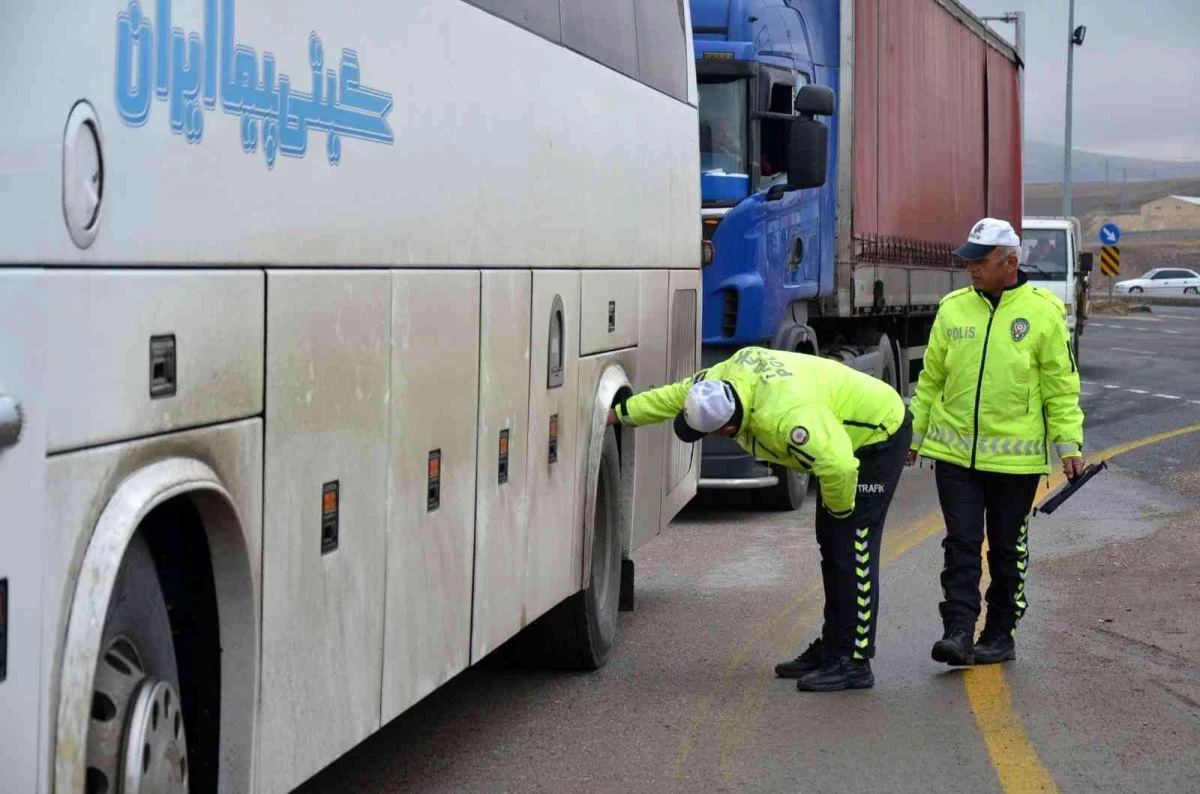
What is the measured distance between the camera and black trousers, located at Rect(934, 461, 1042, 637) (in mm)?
8883

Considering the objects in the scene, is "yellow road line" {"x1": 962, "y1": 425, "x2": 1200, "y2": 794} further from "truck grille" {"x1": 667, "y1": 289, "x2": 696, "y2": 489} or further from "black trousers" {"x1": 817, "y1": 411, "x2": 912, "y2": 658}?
"truck grille" {"x1": 667, "y1": 289, "x2": 696, "y2": 489}

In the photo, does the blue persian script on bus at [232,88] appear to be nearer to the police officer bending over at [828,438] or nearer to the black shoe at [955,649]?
the police officer bending over at [828,438]

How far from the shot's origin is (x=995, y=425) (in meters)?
8.85

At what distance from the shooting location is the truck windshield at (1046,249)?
107ft

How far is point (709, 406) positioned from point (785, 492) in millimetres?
7513

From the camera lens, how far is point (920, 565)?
11969mm

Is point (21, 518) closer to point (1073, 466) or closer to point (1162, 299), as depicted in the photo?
point (1073, 466)

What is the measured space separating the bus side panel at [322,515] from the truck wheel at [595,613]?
2988 millimetres

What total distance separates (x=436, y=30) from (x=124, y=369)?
8.03 ft

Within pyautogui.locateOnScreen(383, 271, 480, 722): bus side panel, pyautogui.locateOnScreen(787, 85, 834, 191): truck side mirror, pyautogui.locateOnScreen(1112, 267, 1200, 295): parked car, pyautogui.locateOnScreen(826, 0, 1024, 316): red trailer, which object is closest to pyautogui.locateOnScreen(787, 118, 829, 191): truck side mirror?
pyautogui.locateOnScreen(787, 85, 834, 191): truck side mirror

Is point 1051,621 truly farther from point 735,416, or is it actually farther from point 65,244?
point 65,244

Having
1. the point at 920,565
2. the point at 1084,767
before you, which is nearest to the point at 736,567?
the point at 920,565

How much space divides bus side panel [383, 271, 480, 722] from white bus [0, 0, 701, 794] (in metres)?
0.02

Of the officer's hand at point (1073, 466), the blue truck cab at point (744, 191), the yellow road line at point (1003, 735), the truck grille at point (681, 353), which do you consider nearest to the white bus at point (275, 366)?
the yellow road line at point (1003, 735)
